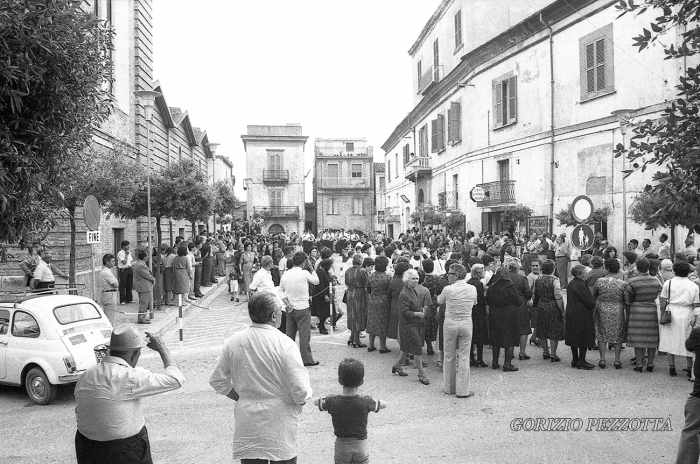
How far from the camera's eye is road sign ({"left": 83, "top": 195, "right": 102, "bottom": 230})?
10.8 m

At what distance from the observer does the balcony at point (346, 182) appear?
6356 cm

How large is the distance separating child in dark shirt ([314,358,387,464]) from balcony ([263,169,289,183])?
176 feet

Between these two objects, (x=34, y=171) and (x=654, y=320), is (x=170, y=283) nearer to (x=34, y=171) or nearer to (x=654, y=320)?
(x=34, y=171)

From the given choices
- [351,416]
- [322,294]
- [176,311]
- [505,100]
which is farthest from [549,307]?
[505,100]

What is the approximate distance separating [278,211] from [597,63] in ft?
136

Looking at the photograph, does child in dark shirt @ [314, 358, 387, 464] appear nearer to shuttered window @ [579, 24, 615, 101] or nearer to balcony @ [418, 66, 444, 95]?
shuttered window @ [579, 24, 615, 101]

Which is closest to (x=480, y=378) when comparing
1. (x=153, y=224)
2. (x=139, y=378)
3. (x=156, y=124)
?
(x=139, y=378)

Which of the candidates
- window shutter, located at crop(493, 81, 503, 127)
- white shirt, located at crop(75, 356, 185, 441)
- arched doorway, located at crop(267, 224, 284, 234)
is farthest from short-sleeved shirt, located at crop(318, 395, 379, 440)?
arched doorway, located at crop(267, 224, 284, 234)

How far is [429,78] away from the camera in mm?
34125

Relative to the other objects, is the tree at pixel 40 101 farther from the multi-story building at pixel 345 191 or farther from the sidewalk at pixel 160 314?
the multi-story building at pixel 345 191

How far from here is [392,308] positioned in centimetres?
984

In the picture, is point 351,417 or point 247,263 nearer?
point 351,417

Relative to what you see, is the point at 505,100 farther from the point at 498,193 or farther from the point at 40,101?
the point at 40,101

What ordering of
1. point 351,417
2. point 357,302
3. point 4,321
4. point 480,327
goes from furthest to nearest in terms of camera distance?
1. point 357,302
2. point 480,327
3. point 4,321
4. point 351,417
